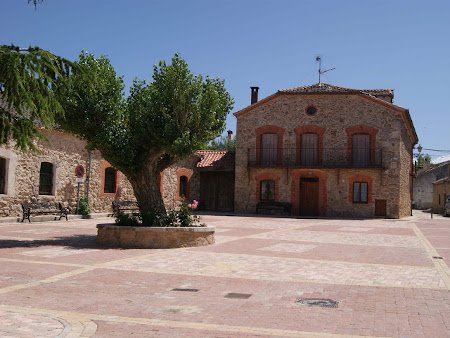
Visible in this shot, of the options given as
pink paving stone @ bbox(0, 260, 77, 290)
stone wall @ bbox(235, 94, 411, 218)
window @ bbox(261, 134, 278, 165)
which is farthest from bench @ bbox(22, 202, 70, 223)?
window @ bbox(261, 134, 278, 165)

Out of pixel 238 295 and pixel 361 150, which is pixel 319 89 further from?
pixel 238 295

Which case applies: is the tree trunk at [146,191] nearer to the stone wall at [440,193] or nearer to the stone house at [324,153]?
the stone house at [324,153]

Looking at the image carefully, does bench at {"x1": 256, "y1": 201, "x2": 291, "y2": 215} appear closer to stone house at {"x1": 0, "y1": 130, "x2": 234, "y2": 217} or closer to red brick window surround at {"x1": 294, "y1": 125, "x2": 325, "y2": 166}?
red brick window surround at {"x1": 294, "y1": 125, "x2": 325, "y2": 166}

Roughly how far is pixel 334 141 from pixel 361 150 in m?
1.63

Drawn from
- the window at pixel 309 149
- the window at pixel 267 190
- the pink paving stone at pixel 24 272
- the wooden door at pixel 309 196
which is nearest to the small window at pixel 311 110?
the window at pixel 309 149

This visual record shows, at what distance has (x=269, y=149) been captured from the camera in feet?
98.2

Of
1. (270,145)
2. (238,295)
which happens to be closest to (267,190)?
(270,145)

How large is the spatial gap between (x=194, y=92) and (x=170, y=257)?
4.81 metres

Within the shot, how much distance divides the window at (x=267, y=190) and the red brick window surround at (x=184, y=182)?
4.78 meters

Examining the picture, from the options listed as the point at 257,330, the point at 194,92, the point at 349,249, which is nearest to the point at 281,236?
the point at 349,249

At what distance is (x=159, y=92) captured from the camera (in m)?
13.1

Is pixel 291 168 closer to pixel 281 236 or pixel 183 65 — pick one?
pixel 281 236

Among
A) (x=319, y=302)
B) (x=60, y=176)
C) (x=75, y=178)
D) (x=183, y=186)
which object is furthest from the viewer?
(x=183, y=186)

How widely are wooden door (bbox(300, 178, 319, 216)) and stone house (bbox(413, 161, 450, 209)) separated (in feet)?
95.1
